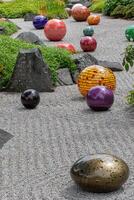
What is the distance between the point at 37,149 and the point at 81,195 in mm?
1372

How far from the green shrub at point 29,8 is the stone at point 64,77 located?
37.7 ft

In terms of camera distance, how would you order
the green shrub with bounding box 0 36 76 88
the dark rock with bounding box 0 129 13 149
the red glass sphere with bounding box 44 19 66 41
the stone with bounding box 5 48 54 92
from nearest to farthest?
1. the dark rock with bounding box 0 129 13 149
2. the stone with bounding box 5 48 54 92
3. the green shrub with bounding box 0 36 76 88
4. the red glass sphere with bounding box 44 19 66 41

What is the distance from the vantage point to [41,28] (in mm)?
19047

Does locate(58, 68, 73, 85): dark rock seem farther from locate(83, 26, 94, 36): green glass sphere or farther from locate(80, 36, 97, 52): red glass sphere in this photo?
locate(83, 26, 94, 36): green glass sphere

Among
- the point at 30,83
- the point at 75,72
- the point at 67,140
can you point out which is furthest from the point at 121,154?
the point at 75,72

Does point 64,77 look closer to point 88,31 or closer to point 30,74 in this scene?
point 30,74

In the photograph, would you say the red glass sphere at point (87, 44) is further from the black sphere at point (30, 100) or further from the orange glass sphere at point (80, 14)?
the orange glass sphere at point (80, 14)

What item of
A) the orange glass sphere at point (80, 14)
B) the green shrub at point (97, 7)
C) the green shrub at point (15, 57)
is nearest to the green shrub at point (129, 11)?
the orange glass sphere at point (80, 14)

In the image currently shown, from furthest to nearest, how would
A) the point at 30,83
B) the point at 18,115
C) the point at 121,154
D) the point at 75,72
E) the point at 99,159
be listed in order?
the point at 75,72, the point at 30,83, the point at 18,115, the point at 121,154, the point at 99,159

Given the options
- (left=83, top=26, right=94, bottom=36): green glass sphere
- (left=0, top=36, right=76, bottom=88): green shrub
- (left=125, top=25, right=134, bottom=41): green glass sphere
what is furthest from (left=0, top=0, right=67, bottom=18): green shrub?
(left=0, top=36, right=76, bottom=88): green shrub

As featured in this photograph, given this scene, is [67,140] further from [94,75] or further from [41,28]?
[41,28]

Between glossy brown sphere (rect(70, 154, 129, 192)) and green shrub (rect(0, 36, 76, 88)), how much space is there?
479cm

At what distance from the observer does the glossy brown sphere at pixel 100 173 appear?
5051 millimetres

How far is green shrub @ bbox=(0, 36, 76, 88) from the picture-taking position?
984cm
